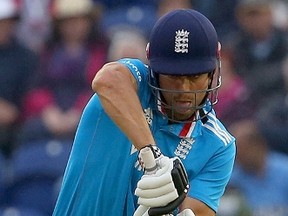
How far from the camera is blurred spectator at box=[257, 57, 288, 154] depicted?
7.89 meters

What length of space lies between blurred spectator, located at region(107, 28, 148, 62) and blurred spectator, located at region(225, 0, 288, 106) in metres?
0.85

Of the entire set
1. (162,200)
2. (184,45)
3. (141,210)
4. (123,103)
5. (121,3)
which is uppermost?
(184,45)

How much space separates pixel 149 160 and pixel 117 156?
18.4 inches

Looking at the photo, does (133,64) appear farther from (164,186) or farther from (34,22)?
(34,22)

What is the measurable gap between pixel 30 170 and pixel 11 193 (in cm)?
27

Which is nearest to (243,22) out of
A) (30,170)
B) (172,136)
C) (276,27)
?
(276,27)

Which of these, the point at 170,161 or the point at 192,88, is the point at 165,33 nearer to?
the point at 192,88

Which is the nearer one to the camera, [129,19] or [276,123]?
[276,123]

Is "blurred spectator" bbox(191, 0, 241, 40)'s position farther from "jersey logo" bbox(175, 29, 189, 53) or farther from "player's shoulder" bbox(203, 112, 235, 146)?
"jersey logo" bbox(175, 29, 189, 53)

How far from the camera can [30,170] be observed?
788cm

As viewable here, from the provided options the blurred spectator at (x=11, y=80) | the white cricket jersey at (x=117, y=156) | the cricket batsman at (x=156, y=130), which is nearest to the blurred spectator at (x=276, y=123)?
the blurred spectator at (x=11, y=80)

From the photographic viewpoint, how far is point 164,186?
392cm

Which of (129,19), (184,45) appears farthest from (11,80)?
(184,45)

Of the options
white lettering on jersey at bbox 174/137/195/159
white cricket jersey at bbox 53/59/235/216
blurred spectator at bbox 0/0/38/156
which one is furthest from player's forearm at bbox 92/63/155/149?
blurred spectator at bbox 0/0/38/156
